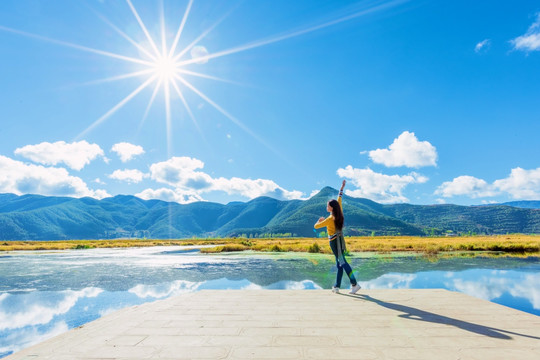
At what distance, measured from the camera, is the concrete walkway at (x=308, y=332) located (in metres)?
3.55

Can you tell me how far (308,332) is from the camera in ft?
14.3

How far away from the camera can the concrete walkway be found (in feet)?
11.6

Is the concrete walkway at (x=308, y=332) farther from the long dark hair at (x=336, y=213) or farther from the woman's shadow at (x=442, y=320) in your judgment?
the long dark hair at (x=336, y=213)

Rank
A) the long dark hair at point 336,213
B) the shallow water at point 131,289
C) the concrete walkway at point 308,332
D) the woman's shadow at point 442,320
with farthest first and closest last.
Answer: the long dark hair at point 336,213, the shallow water at point 131,289, the woman's shadow at point 442,320, the concrete walkway at point 308,332

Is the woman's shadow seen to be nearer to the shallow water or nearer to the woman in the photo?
the woman

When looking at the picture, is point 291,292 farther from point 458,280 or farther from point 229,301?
point 458,280

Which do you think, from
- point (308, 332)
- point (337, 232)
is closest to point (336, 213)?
point (337, 232)

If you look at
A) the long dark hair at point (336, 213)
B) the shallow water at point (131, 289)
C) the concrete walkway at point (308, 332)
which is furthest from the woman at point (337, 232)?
the shallow water at point (131, 289)

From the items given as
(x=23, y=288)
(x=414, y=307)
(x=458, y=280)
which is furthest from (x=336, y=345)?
(x=23, y=288)

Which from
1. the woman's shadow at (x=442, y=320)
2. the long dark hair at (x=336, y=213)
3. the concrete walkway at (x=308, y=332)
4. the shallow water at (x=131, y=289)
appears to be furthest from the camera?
the long dark hair at (x=336, y=213)

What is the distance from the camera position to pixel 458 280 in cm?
1230

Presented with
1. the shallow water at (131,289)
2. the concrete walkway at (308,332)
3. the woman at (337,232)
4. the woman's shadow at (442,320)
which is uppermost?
the woman at (337,232)

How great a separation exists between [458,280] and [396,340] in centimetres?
1057

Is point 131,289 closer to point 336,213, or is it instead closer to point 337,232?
point 337,232
